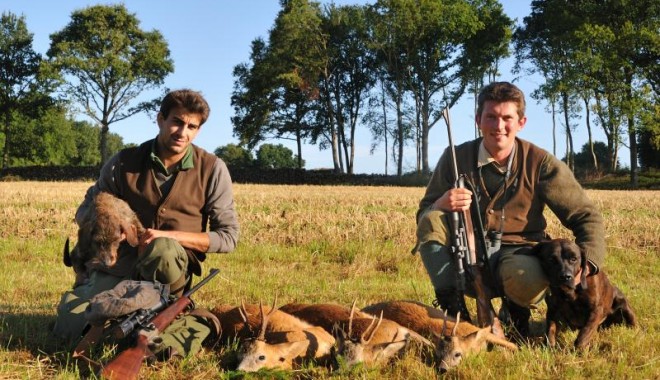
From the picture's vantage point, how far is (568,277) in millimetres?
4559

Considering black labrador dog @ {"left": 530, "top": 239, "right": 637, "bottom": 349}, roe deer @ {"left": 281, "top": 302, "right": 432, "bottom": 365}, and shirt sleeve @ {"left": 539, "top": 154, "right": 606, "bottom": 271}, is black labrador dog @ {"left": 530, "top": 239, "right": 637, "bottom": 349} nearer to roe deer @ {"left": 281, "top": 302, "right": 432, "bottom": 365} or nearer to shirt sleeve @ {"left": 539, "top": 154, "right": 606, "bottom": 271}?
shirt sleeve @ {"left": 539, "top": 154, "right": 606, "bottom": 271}

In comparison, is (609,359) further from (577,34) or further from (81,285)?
(577,34)

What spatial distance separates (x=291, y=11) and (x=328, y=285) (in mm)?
38631

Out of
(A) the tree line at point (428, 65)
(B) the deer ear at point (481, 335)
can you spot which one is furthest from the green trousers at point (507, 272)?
(A) the tree line at point (428, 65)

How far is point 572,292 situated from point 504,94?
1.59 meters

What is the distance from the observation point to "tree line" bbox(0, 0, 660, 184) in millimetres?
36375

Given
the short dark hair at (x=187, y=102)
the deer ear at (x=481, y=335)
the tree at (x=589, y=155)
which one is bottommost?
the deer ear at (x=481, y=335)

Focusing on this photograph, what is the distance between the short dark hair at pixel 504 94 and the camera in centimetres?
498

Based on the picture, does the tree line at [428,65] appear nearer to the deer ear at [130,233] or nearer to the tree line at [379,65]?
the tree line at [379,65]

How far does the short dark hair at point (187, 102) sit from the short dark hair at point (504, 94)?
2.24m

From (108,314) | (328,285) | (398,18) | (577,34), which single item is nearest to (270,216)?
(328,285)

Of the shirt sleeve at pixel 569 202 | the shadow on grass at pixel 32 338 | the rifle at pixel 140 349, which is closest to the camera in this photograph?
the rifle at pixel 140 349

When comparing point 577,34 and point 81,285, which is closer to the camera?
point 81,285

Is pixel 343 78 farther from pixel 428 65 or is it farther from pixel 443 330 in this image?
pixel 443 330
